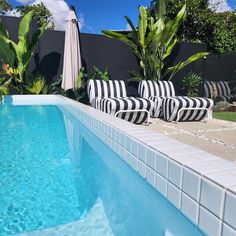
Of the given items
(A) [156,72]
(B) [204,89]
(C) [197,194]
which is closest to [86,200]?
(C) [197,194]

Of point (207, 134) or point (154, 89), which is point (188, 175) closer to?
point (207, 134)

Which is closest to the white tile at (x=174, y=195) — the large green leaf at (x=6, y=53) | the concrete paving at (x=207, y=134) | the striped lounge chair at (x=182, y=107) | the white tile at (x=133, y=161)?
the white tile at (x=133, y=161)

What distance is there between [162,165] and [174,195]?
0.21 metres

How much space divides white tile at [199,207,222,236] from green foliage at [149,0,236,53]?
11146 mm

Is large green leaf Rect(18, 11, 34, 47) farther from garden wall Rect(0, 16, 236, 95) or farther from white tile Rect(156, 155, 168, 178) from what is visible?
white tile Rect(156, 155, 168, 178)

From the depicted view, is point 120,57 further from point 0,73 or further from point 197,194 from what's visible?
point 197,194

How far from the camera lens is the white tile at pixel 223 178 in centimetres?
126

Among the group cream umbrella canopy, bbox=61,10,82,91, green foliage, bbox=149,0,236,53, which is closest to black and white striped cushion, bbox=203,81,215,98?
green foliage, bbox=149,0,236,53

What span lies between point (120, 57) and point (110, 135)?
7150 mm

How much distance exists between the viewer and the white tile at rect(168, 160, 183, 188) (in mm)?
1591

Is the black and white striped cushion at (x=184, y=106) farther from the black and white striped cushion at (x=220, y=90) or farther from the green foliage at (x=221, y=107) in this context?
the black and white striped cushion at (x=220, y=90)

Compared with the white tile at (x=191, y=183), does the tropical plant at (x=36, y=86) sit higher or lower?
higher

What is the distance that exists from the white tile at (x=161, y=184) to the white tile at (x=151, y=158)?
96mm

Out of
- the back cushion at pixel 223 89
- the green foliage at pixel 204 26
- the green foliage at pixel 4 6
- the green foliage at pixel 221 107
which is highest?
the green foliage at pixel 4 6
